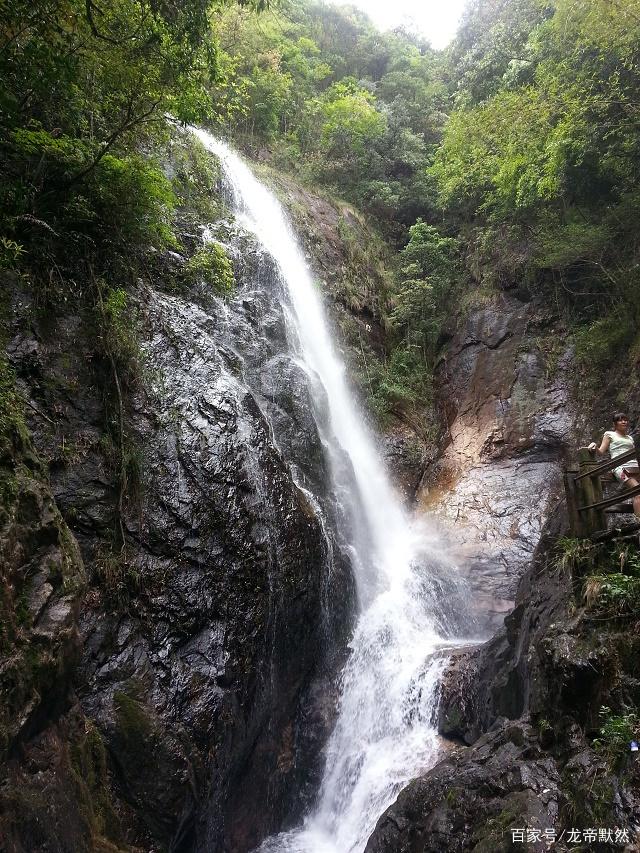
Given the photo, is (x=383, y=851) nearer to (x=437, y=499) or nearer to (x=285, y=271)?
(x=437, y=499)

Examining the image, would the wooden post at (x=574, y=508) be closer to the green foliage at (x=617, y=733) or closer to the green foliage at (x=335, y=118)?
the green foliage at (x=617, y=733)

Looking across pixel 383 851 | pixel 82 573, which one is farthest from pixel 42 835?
pixel 383 851

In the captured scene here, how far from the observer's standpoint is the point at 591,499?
18.9 feet

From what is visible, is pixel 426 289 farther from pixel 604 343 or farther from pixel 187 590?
pixel 187 590

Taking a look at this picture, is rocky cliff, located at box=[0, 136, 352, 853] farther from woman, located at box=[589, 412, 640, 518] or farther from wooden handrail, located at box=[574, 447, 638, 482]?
woman, located at box=[589, 412, 640, 518]

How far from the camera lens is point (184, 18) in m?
6.19

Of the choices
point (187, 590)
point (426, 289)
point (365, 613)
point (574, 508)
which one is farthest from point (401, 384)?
point (187, 590)

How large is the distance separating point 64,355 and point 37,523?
107 inches

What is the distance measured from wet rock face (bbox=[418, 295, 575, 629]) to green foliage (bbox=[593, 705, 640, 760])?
6.09m

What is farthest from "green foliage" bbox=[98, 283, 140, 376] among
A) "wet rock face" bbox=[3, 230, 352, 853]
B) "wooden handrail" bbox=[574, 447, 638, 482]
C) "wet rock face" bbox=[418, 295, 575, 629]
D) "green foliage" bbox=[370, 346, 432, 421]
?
"green foliage" bbox=[370, 346, 432, 421]

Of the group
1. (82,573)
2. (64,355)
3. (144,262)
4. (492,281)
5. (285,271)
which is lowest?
(82,573)

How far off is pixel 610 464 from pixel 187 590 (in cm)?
513

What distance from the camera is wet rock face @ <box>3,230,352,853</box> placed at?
18.5 feet

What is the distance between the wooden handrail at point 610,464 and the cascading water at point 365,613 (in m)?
4.42
